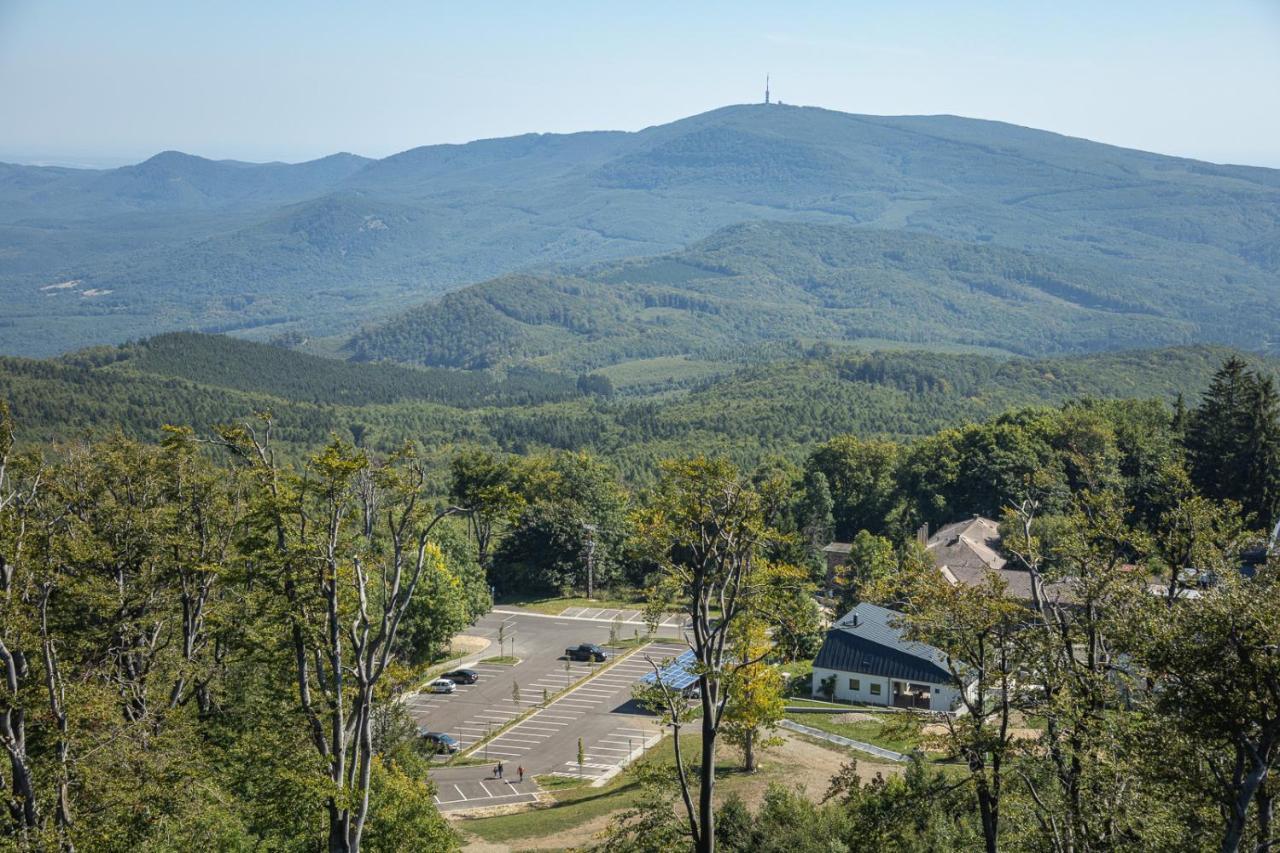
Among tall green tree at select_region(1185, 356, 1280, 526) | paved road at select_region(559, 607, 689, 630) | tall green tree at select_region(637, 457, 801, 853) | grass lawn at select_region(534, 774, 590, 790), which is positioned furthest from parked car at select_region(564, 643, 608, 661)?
tall green tree at select_region(637, 457, 801, 853)

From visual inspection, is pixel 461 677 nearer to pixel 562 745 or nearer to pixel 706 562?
pixel 562 745

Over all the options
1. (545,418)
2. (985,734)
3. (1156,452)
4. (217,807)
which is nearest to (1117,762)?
(985,734)

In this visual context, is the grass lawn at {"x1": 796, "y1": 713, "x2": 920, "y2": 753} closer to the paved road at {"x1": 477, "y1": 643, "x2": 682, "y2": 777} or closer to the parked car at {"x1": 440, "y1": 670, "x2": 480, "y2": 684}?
the paved road at {"x1": 477, "y1": 643, "x2": 682, "y2": 777}

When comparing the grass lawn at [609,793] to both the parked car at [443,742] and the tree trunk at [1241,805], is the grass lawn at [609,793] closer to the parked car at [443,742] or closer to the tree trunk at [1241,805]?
the parked car at [443,742]

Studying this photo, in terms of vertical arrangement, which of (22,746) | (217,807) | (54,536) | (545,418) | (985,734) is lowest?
(545,418)

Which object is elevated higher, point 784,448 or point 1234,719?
point 1234,719

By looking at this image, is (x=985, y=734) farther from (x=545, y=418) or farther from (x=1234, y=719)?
(x=545, y=418)
